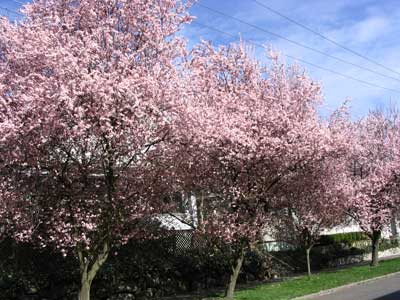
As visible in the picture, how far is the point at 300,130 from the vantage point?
14.7 m

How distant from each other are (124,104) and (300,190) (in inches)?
338

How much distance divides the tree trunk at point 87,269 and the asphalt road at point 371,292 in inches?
246

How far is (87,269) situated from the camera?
11602 millimetres

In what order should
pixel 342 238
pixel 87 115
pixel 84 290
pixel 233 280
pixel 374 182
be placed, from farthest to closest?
pixel 342 238, pixel 374 182, pixel 233 280, pixel 84 290, pixel 87 115

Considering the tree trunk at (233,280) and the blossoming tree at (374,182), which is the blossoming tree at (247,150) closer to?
the tree trunk at (233,280)

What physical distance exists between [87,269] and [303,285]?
8.29 metres

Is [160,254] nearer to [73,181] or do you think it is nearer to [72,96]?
[73,181]

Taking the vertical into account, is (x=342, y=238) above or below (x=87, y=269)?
above

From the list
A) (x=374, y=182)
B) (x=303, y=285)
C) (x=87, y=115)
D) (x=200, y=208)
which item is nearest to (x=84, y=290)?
(x=87, y=115)

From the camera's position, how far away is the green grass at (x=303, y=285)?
1494 centimetres

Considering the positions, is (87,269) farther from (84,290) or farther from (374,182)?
(374,182)

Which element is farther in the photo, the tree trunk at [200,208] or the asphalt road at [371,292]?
the tree trunk at [200,208]

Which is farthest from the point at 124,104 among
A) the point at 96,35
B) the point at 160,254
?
the point at 160,254

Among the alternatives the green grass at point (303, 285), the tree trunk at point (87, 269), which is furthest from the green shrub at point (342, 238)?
the tree trunk at point (87, 269)
